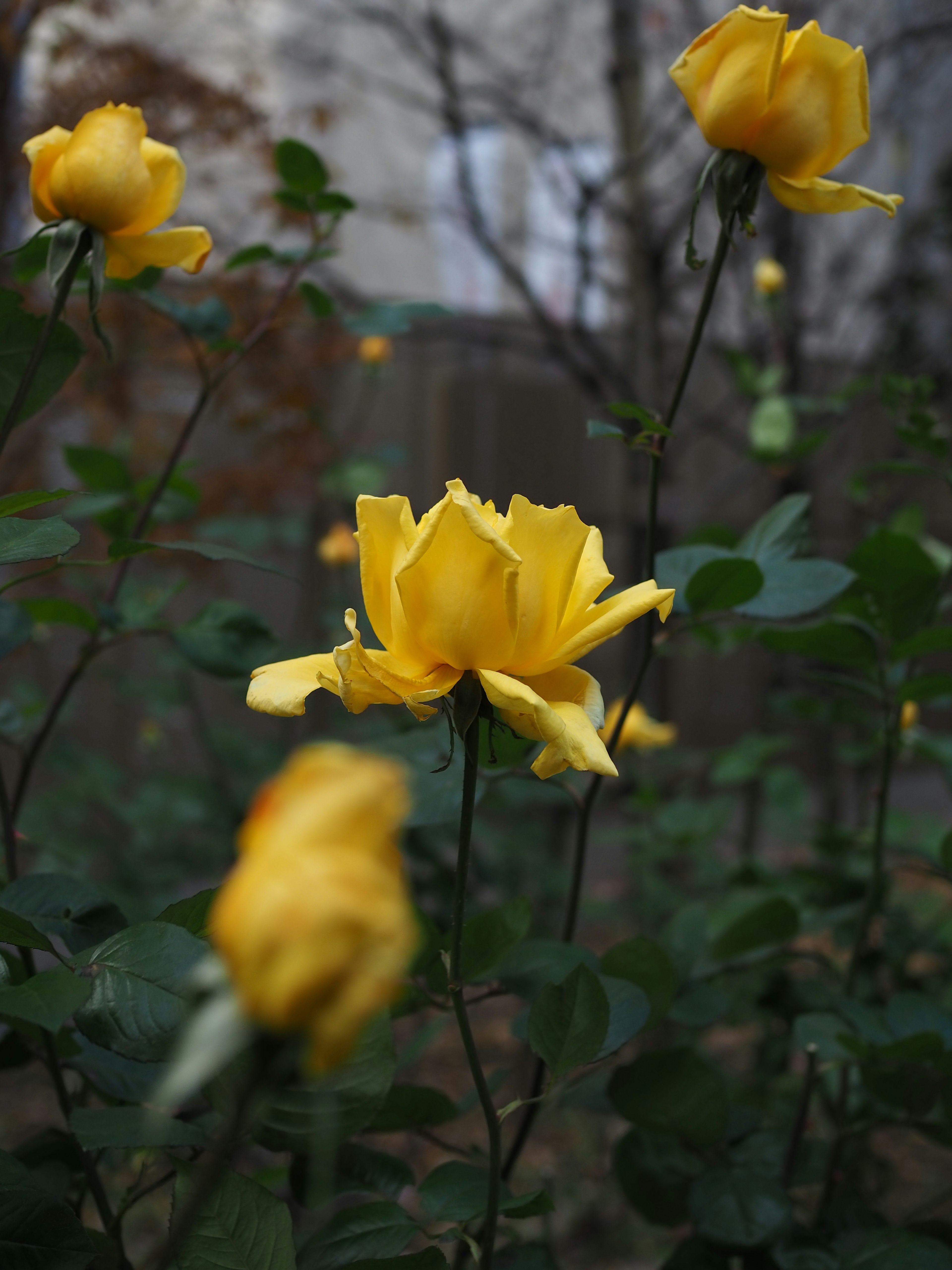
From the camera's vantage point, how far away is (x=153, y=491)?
29.2 inches

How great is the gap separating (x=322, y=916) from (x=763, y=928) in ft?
2.07

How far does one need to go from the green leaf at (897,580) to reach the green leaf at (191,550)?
43cm

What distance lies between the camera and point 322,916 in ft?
0.61

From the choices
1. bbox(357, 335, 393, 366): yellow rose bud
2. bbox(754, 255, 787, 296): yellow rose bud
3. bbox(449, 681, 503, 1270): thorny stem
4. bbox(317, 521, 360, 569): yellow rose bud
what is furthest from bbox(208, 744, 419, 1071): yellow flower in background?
bbox(357, 335, 393, 366): yellow rose bud

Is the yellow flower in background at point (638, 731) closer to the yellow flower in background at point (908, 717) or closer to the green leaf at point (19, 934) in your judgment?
the yellow flower in background at point (908, 717)

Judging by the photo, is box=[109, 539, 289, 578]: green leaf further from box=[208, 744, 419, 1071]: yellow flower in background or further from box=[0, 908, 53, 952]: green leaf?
box=[208, 744, 419, 1071]: yellow flower in background

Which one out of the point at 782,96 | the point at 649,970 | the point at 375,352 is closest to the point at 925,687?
the point at 649,970

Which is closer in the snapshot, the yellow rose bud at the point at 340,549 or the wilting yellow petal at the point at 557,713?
the wilting yellow petal at the point at 557,713

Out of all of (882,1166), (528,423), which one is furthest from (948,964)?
(528,423)

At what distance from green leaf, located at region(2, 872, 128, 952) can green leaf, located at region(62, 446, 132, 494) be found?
1.29 feet

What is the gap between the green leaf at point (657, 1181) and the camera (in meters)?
0.64

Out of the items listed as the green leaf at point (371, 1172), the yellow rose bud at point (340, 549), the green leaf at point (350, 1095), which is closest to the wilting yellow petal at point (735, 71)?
the green leaf at point (350, 1095)

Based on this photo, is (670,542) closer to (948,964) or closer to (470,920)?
(948,964)

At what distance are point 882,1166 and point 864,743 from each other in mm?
635
